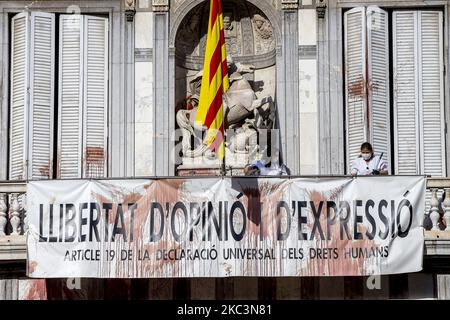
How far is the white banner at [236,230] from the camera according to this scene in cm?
2552

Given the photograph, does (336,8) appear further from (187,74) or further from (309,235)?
(309,235)

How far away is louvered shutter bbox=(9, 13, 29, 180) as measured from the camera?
27953 mm

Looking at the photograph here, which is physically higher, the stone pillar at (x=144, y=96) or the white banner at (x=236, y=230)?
the stone pillar at (x=144, y=96)

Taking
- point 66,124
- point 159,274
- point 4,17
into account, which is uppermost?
point 4,17

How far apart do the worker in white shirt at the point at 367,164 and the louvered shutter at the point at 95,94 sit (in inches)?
188

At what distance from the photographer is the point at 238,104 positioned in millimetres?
28156

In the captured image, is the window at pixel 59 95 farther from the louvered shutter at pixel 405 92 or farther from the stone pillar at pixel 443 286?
the stone pillar at pixel 443 286

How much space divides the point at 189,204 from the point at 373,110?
13.9ft

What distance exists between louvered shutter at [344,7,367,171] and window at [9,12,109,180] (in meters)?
4.50

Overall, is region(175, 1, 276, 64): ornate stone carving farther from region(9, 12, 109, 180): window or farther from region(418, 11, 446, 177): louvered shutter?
region(418, 11, 446, 177): louvered shutter

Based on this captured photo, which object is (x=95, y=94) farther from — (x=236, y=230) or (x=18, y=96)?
(x=236, y=230)

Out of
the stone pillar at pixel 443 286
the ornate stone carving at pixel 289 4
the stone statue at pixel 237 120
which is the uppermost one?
the ornate stone carving at pixel 289 4

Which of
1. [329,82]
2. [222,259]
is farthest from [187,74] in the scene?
[222,259]

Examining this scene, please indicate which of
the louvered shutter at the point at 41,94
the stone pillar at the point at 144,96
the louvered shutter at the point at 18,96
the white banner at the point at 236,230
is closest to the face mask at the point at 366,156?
the white banner at the point at 236,230
